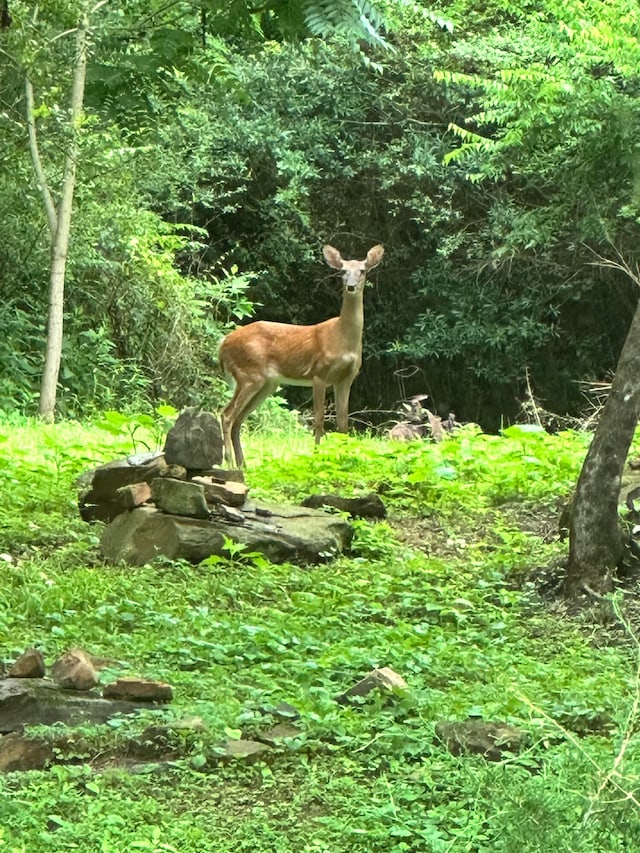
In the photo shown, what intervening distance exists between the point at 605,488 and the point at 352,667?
1.85 m

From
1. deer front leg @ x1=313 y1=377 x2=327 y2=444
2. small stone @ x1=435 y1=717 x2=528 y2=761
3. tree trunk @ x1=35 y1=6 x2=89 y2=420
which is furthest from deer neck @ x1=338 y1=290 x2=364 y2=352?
small stone @ x1=435 y1=717 x2=528 y2=761

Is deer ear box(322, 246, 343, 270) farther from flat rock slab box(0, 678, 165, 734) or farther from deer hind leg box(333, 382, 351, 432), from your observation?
flat rock slab box(0, 678, 165, 734)

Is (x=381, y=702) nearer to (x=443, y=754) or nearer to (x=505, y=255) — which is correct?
(x=443, y=754)

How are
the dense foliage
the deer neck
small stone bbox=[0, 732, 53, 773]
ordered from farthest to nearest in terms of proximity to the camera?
the dense foliage, the deer neck, small stone bbox=[0, 732, 53, 773]

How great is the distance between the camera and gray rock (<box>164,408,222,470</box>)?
24.4 ft

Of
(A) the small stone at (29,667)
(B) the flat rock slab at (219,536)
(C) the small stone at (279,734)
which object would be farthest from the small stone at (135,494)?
(C) the small stone at (279,734)

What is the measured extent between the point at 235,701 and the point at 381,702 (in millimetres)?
491

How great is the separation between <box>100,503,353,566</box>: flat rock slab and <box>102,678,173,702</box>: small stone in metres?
2.44

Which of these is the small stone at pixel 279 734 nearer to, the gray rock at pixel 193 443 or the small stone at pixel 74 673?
the small stone at pixel 74 673

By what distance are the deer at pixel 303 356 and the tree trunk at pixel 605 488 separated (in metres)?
5.21

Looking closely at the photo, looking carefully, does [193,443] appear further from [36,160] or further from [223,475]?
[36,160]

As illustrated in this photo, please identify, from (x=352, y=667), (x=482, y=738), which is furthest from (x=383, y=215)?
(x=482, y=738)

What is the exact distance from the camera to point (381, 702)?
4.52 metres

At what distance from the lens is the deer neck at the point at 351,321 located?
12.1 metres
